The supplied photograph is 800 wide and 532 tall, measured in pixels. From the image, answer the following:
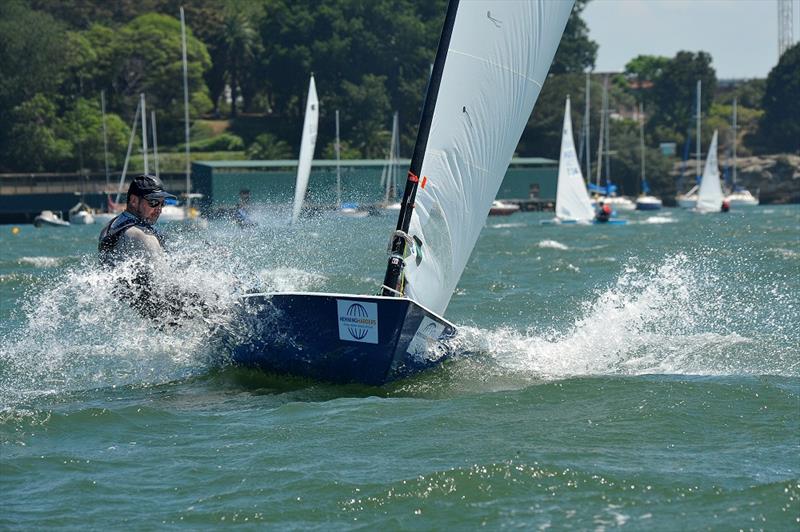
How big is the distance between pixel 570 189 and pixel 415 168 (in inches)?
1617

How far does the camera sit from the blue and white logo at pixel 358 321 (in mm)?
9945

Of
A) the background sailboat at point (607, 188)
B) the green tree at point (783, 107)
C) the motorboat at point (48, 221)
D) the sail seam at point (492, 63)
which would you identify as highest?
the green tree at point (783, 107)

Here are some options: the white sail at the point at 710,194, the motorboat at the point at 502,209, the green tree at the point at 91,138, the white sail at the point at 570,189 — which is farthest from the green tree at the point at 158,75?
the white sail at the point at 570,189

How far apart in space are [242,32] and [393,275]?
8844cm

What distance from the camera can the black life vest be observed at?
10.7 metres

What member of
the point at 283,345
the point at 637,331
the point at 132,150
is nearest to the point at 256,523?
the point at 283,345

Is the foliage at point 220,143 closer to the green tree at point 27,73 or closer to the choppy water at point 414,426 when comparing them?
the green tree at point 27,73

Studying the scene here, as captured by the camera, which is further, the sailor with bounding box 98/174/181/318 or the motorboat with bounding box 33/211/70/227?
the motorboat with bounding box 33/211/70/227

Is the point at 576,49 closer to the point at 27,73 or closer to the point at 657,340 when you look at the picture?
the point at 27,73

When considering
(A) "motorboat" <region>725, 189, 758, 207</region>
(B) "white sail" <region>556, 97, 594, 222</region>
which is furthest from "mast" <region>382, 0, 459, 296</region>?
(A) "motorboat" <region>725, 189, 758, 207</region>

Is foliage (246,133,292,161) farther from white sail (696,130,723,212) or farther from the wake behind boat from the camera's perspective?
the wake behind boat

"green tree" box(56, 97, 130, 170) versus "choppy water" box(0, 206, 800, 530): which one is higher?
"green tree" box(56, 97, 130, 170)

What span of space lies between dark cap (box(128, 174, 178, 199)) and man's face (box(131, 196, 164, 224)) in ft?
0.12

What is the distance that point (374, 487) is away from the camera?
294 inches
